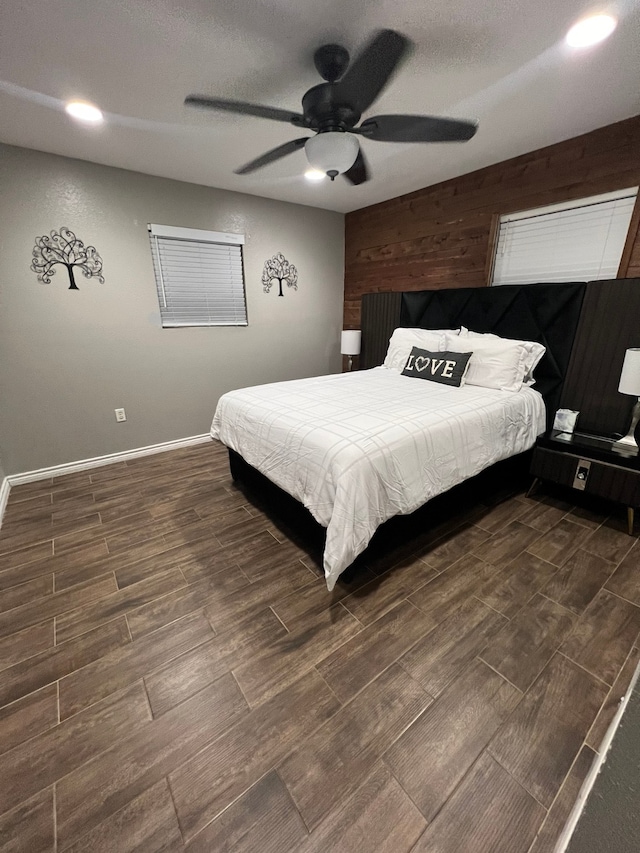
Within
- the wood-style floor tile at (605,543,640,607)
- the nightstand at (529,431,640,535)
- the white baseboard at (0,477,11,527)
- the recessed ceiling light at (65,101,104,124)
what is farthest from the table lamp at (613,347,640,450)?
the white baseboard at (0,477,11,527)

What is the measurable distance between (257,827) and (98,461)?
3.05 meters

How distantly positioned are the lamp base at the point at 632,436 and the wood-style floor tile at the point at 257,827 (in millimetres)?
2573

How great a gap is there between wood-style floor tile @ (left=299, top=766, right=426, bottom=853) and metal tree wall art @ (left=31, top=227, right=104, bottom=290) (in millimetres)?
3594

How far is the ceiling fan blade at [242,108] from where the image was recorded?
1545 millimetres

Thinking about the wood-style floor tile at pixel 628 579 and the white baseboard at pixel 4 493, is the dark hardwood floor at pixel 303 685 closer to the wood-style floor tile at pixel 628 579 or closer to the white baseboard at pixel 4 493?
the wood-style floor tile at pixel 628 579

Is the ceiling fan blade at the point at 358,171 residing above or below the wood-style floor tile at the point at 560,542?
above

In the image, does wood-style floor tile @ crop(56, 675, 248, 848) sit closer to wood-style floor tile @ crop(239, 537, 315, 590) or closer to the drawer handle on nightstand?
wood-style floor tile @ crop(239, 537, 315, 590)

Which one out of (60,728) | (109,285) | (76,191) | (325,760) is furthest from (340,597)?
(76,191)

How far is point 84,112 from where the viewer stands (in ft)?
6.61

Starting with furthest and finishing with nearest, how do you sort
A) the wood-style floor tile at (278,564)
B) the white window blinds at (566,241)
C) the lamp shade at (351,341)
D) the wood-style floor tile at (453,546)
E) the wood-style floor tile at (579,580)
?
the lamp shade at (351,341)
the white window blinds at (566,241)
the wood-style floor tile at (453,546)
the wood-style floor tile at (278,564)
the wood-style floor tile at (579,580)

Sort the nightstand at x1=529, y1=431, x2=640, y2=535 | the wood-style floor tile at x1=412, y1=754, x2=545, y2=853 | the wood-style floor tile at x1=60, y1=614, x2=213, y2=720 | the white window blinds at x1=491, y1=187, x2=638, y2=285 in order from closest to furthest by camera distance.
A: the wood-style floor tile at x1=412, y1=754, x2=545, y2=853 → the wood-style floor tile at x1=60, y1=614, x2=213, y2=720 → the nightstand at x1=529, y1=431, x2=640, y2=535 → the white window blinds at x1=491, y1=187, x2=638, y2=285

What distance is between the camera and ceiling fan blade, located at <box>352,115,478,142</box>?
1.72m

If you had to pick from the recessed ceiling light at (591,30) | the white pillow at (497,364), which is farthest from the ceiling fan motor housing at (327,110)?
the white pillow at (497,364)

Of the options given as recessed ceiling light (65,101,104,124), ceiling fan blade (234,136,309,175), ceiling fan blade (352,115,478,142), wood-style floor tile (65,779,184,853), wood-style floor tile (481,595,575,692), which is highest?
recessed ceiling light (65,101,104,124)
